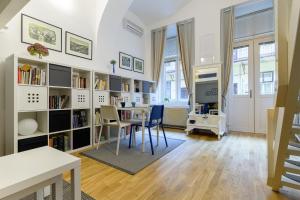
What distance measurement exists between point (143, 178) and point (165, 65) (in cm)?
423

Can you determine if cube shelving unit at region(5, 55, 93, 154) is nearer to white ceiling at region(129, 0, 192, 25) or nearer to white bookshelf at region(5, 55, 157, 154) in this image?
white bookshelf at region(5, 55, 157, 154)

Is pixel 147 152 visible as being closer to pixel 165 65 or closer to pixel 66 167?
pixel 66 167

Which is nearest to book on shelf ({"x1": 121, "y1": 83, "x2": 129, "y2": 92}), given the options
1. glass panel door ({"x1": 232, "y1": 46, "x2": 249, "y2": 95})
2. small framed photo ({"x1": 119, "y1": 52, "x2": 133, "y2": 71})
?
small framed photo ({"x1": 119, "y1": 52, "x2": 133, "y2": 71})

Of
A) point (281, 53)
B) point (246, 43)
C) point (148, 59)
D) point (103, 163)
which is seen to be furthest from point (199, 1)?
point (103, 163)

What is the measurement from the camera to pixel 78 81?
296 centimetres

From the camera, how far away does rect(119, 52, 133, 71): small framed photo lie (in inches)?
173

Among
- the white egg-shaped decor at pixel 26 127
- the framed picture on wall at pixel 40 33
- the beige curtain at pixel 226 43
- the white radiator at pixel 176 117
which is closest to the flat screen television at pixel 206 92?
the beige curtain at pixel 226 43

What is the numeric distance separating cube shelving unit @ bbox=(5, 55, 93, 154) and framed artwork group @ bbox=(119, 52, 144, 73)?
58.0 inches

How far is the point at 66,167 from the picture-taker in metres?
0.87

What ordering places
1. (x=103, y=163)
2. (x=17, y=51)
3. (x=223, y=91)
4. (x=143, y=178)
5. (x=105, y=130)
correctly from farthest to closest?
(x=223, y=91) < (x=105, y=130) < (x=17, y=51) < (x=103, y=163) < (x=143, y=178)

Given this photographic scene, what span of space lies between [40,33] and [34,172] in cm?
274

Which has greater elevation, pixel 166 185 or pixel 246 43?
pixel 246 43

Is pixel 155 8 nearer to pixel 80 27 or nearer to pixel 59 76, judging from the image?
pixel 80 27

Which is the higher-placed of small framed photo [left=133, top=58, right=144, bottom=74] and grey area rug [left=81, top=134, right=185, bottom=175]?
small framed photo [left=133, top=58, right=144, bottom=74]
